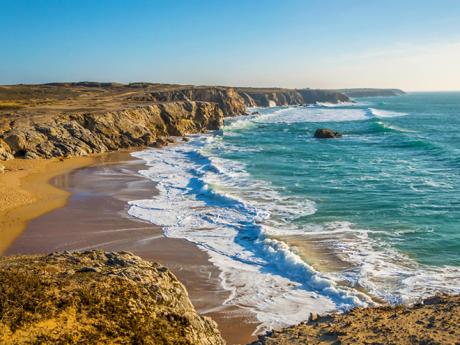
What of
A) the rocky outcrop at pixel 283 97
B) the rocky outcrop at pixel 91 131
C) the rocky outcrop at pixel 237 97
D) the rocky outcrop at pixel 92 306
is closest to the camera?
the rocky outcrop at pixel 92 306

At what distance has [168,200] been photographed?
25391 millimetres

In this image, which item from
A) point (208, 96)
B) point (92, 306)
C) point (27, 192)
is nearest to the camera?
point (92, 306)

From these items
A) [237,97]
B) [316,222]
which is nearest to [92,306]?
[316,222]

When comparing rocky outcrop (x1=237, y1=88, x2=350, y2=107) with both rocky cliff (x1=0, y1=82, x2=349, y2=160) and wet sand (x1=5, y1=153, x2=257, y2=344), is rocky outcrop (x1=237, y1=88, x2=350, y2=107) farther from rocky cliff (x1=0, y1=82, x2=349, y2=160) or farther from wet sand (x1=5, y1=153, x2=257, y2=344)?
wet sand (x1=5, y1=153, x2=257, y2=344)

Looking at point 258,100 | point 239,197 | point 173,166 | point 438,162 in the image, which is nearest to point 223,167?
point 173,166

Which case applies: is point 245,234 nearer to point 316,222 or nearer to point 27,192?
point 316,222

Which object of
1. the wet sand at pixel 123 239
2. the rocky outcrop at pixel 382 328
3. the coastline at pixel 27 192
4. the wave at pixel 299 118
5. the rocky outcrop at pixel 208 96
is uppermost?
the rocky outcrop at pixel 208 96

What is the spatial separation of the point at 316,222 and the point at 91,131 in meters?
32.7

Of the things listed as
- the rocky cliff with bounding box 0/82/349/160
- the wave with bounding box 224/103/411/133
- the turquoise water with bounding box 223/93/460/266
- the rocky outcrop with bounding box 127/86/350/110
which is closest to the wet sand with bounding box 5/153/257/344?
the turquoise water with bounding box 223/93/460/266

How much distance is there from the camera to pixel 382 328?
332 inches

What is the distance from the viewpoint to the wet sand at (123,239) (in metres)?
12.4

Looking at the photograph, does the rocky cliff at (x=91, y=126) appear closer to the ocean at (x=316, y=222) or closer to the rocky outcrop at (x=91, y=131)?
the rocky outcrop at (x=91, y=131)

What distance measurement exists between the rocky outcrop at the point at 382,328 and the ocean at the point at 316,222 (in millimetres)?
2845

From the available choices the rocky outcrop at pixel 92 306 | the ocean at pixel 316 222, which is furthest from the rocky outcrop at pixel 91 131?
the rocky outcrop at pixel 92 306
